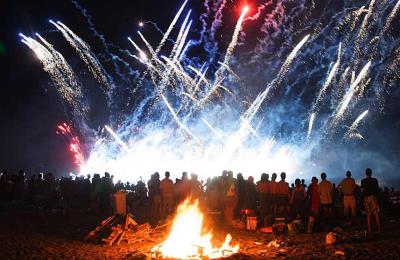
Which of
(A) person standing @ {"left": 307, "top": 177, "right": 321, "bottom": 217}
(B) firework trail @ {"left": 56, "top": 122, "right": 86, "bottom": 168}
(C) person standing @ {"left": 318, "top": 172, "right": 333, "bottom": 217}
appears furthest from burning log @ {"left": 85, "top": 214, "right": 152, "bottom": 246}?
(B) firework trail @ {"left": 56, "top": 122, "right": 86, "bottom": 168}

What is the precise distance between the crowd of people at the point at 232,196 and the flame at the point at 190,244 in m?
2.78

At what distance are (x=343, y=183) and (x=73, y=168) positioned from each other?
1547 inches

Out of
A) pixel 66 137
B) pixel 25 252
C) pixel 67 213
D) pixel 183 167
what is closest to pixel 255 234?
pixel 25 252

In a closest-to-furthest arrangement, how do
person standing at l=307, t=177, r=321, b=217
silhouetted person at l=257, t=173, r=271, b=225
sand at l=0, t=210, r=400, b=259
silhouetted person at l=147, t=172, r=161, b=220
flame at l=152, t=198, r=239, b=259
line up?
1. sand at l=0, t=210, r=400, b=259
2. flame at l=152, t=198, r=239, b=259
3. person standing at l=307, t=177, r=321, b=217
4. silhouetted person at l=257, t=173, r=271, b=225
5. silhouetted person at l=147, t=172, r=161, b=220

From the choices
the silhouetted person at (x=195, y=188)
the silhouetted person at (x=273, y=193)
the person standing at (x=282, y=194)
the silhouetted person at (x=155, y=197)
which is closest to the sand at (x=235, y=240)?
the silhouetted person at (x=273, y=193)

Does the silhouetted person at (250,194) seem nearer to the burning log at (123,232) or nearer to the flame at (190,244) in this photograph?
the flame at (190,244)

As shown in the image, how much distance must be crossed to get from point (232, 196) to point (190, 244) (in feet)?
14.6

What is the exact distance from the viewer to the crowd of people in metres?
13.0

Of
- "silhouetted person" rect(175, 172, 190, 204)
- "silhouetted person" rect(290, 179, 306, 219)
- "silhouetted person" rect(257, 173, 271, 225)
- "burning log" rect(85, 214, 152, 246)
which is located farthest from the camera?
"silhouetted person" rect(175, 172, 190, 204)

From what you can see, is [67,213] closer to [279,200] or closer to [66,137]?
[279,200]

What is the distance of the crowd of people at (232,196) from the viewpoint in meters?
13.0

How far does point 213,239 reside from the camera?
37.4ft

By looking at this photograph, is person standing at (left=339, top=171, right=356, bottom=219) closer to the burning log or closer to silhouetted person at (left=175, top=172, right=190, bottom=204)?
silhouetted person at (left=175, top=172, right=190, bottom=204)

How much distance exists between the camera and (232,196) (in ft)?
45.9
